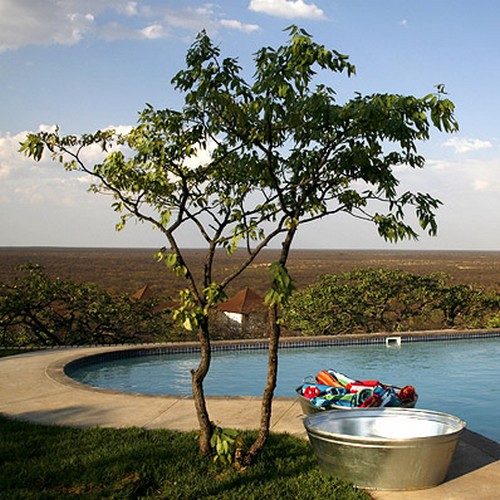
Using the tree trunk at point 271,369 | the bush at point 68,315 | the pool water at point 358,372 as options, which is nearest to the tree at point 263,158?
the tree trunk at point 271,369

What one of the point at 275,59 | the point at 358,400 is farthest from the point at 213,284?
the point at 358,400

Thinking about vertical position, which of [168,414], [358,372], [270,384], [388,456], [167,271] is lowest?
[358,372]

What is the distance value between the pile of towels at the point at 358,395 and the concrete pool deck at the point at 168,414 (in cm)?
36

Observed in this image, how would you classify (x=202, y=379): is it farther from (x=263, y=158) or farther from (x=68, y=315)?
(x=68, y=315)

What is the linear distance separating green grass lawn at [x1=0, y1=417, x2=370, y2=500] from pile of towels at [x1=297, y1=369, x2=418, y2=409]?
517mm

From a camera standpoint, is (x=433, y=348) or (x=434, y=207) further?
(x=433, y=348)

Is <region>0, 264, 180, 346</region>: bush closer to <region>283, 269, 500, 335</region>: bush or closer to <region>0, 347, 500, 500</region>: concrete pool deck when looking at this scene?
<region>283, 269, 500, 335</region>: bush

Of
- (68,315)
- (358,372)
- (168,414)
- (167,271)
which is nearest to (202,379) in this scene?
(168,414)

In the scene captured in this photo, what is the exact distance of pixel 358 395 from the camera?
19.7ft

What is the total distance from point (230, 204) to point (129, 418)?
9.47 feet

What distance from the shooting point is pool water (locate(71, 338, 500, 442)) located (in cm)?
973

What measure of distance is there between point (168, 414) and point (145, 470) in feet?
6.47

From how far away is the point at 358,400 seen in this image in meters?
5.99

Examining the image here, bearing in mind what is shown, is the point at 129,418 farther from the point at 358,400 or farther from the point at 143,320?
the point at 143,320
